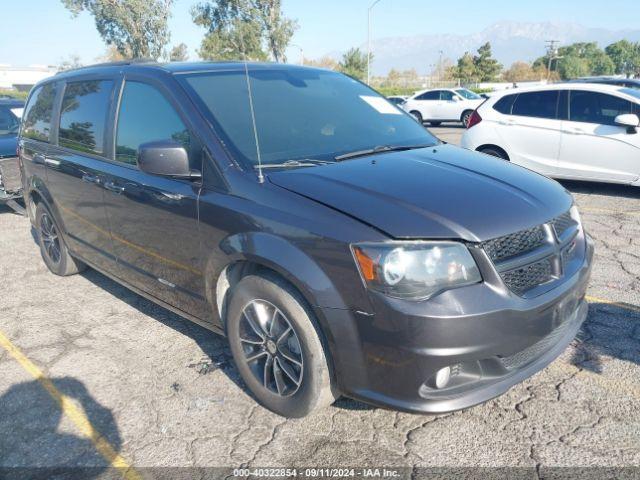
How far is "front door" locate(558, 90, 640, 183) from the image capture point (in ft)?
22.8

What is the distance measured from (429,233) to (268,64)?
6.92ft

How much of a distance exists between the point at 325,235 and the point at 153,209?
136 cm

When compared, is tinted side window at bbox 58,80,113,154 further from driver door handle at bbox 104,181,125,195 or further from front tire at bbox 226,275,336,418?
front tire at bbox 226,275,336,418

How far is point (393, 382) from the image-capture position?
7.31 ft

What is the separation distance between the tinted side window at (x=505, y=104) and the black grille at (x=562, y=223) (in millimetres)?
5682

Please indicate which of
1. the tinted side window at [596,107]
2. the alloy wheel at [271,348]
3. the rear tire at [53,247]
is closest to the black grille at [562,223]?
the alloy wheel at [271,348]

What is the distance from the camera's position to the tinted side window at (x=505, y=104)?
7984 millimetres

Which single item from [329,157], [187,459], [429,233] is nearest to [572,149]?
[329,157]

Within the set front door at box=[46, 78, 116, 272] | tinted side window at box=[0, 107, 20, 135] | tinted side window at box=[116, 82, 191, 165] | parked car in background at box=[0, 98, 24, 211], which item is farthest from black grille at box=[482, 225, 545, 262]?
tinted side window at box=[0, 107, 20, 135]

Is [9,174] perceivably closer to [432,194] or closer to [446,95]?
[432,194]

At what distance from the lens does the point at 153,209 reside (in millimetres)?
3162

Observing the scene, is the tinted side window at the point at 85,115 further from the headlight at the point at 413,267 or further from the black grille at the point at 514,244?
the black grille at the point at 514,244

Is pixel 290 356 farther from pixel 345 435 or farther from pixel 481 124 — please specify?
pixel 481 124

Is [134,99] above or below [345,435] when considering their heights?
above
